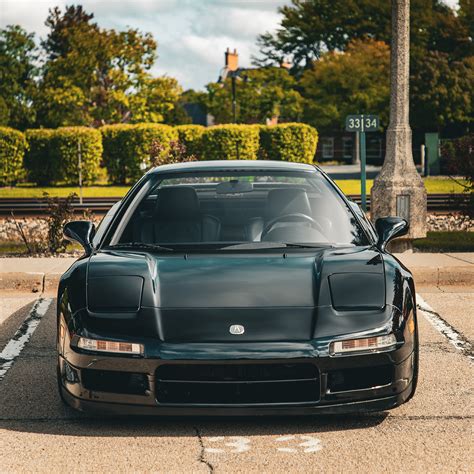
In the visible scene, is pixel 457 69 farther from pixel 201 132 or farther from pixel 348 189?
pixel 348 189


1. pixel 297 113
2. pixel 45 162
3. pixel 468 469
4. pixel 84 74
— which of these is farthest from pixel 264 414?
pixel 297 113

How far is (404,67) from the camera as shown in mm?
13344

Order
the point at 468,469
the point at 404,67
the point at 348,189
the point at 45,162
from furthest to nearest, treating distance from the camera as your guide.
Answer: the point at 45,162 → the point at 348,189 → the point at 404,67 → the point at 468,469

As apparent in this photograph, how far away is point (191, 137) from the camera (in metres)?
38.1

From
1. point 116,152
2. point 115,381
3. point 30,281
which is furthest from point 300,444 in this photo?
point 116,152

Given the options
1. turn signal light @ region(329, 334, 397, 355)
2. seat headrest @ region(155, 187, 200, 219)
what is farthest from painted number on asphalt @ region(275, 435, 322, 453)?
seat headrest @ region(155, 187, 200, 219)

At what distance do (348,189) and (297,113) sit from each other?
3953 cm

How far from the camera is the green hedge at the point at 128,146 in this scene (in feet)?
120

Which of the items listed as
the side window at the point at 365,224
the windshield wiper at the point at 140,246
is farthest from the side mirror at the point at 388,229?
the windshield wiper at the point at 140,246

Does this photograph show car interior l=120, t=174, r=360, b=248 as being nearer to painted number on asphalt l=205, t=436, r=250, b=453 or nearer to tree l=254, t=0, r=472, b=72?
painted number on asphalt l=205, t=436, r=250, b=453

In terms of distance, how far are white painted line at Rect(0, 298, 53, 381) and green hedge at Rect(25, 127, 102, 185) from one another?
26645mm

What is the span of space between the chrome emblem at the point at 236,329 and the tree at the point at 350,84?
189ft

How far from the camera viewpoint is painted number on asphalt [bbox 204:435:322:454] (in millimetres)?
4621

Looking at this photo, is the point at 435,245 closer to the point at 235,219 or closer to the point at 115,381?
the point at 235,219
